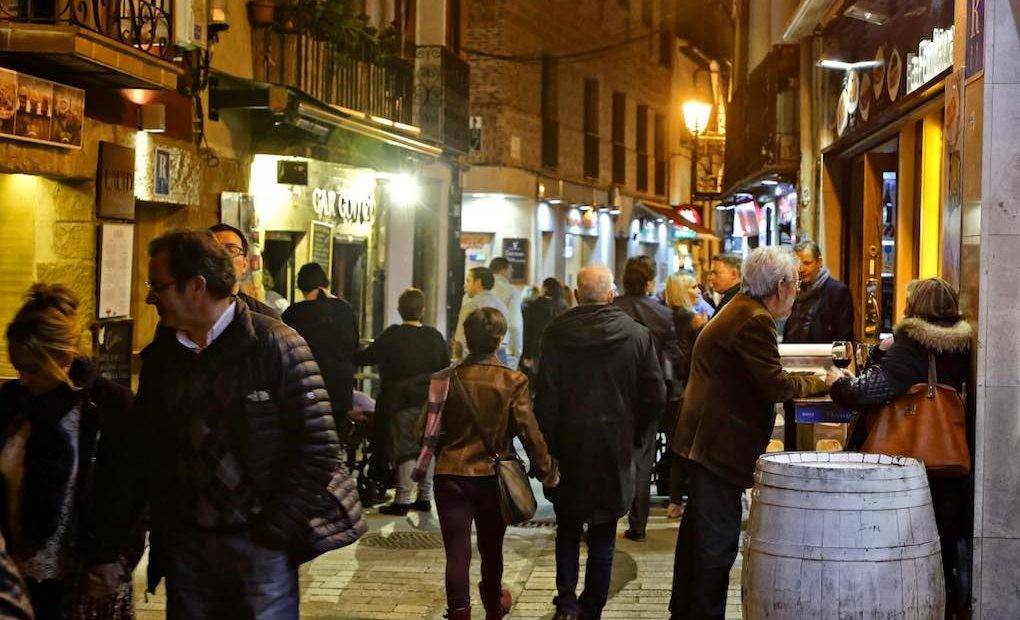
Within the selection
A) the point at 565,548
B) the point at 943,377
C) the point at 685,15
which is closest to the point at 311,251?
the point at 565,548

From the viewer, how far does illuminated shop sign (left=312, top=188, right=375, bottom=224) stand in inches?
643

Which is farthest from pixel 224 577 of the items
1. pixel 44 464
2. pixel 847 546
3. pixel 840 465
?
pixel 840 465

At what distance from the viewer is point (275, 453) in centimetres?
441

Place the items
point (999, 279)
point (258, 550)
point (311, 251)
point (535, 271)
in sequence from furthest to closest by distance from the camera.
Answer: point (535, 271), point (311, 251), point (999, 279), point (258, 550)

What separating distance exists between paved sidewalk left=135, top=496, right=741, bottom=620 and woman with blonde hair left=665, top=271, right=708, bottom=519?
227mm

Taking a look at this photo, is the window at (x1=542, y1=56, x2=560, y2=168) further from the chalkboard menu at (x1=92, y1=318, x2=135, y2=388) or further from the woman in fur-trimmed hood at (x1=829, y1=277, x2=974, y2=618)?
the woman in fur-trimmed hood at (x1=829, y1=277, x2=974, y2=618)

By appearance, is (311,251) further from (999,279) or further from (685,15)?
(685,15)

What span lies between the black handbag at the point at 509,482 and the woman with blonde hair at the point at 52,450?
2331 millimetres

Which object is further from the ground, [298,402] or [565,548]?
[298,402]

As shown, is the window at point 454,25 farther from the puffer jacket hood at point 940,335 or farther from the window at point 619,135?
the puffer jacket hood at point 940,335

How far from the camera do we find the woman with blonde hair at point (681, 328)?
10617 mm

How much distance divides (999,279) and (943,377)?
0.54 meters

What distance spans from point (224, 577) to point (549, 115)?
2619 centimetres

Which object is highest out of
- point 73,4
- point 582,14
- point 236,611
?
point 582,14
